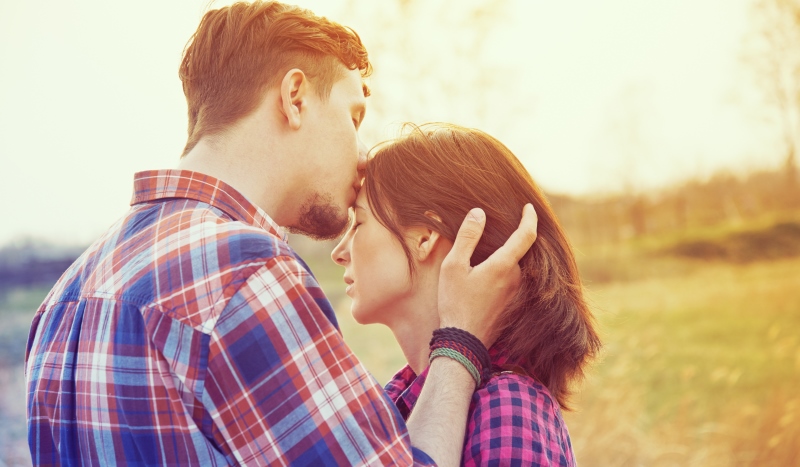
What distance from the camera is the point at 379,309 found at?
1563mm

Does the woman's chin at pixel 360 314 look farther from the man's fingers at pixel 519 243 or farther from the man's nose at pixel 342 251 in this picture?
the man's fingers at pixel 519 243

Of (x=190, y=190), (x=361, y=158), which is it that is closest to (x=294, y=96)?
(x=361, y=158)

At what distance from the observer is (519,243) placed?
1.39 metres

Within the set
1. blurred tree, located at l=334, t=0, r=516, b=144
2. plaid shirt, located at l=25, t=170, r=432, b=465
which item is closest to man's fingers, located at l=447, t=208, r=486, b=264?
plaid shirt, located at l=25, t=170, r=432, b=465

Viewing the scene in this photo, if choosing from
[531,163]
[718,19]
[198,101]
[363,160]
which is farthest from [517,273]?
[718,19]

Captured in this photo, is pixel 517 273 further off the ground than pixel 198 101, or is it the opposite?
pixel 198 101

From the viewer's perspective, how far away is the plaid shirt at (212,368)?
938mm

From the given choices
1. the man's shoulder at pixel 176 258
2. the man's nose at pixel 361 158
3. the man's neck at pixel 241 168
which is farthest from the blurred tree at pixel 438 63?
the man's shoulder at pixel 176 258

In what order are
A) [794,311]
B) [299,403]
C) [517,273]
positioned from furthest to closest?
[794,311]
[517,273]
[299,403]

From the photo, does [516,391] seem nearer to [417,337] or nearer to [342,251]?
[417,337]

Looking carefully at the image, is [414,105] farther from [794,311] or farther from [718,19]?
[794,311]

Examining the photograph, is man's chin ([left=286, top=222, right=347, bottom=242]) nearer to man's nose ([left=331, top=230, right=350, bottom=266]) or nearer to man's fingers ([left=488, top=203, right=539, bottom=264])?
man's nose ([left=331, top=230, right=350, bottom=266])

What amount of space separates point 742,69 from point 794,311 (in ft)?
4.17

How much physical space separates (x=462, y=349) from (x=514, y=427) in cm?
17
